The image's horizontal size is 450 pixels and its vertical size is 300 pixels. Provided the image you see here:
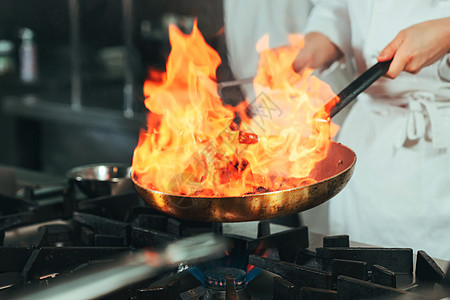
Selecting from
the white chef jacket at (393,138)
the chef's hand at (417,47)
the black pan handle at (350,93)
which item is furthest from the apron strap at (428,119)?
the black pan handle at (350,93)

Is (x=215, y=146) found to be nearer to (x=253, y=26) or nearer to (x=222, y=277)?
(x=222, y=277)

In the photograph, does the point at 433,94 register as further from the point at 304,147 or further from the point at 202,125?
the point at 202,125

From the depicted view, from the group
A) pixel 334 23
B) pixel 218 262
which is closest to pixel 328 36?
pixel 334 23

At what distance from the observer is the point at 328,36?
1.66 m

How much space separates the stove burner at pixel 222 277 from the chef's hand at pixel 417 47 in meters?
0.54

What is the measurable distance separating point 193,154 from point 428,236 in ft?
2.68

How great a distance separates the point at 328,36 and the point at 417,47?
451mm

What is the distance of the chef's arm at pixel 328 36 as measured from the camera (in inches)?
64.7

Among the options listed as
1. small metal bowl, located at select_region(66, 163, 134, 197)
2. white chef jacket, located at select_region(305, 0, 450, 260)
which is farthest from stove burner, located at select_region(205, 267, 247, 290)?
white chef jacket, located at select_region(305, 0, 450, 260)

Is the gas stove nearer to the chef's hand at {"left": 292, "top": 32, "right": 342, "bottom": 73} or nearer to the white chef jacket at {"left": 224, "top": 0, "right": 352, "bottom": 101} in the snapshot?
the chef's hand at {"left": 292, "top": 32, "right": 342, "bottom": 73}

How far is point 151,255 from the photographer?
99cm

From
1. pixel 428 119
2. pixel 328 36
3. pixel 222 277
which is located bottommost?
pixel 222 277

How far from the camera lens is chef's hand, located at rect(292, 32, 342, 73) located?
1587 mm

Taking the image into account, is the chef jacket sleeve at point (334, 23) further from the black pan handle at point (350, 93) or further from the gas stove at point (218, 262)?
the gas stove at point (218, 262)
